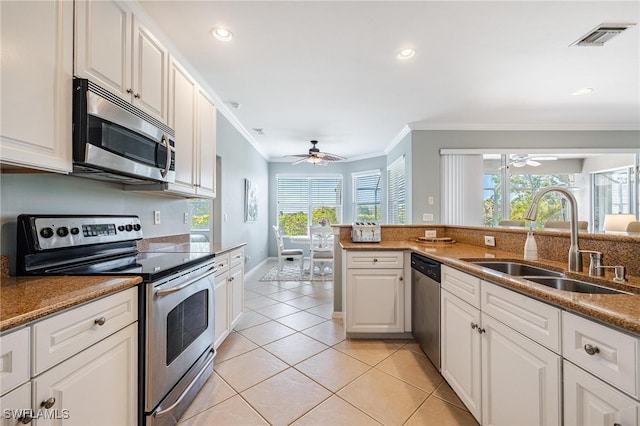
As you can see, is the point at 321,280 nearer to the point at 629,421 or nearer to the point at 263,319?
the point at 263,319

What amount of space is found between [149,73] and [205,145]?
0.81 metres

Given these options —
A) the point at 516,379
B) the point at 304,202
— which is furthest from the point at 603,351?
the point at 304,202

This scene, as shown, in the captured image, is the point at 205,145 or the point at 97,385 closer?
the point at 97,385

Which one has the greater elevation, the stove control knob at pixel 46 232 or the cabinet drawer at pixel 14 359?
the stove control knob at pixel 46 232

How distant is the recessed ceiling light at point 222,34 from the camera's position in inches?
80.6

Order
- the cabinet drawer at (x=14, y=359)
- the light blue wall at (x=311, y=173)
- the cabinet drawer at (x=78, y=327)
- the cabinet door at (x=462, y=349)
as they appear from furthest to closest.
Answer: the light blue wall at (x=311, y=173)
the cabinet door at (x=462, y=349)
the cabinet drawer at (x=78, y=327)
the cabinet drawer at (x=14, y=359)

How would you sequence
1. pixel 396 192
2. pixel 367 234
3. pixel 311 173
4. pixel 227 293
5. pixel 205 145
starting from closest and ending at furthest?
pixel 227 293 → pixel 205 145 → pixel 367 234 → pixel 396 192 → pixel 311 173

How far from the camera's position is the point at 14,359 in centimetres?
71

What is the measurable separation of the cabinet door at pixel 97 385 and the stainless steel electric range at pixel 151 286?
5 cm

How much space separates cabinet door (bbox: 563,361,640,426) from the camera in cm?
69

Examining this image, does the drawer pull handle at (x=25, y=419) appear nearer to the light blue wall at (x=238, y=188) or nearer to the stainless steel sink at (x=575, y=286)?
the stainless steel sink at (x=575, y=286)

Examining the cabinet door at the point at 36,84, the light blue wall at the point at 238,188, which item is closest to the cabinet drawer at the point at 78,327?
the cabinet door at the point at 36,84

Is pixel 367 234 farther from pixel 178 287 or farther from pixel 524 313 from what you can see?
pixel 178 287

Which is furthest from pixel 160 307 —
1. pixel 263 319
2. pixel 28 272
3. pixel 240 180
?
pixel 240 180
